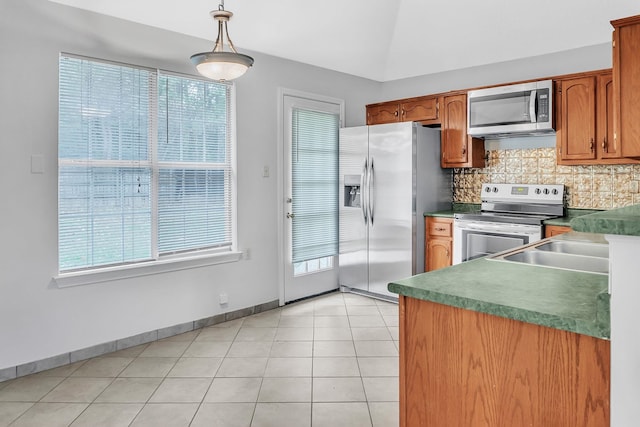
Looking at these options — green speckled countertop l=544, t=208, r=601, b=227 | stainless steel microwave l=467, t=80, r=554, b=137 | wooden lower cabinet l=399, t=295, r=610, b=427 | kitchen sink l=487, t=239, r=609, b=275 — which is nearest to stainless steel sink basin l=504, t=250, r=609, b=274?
kitchen sink l=487, t=239, r=609, b=275

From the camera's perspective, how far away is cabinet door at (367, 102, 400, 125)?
4984mm

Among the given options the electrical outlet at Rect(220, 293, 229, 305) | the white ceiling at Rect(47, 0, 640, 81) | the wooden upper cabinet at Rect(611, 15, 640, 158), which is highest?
the white ceiling at Rect(47, 0, 640, 81)

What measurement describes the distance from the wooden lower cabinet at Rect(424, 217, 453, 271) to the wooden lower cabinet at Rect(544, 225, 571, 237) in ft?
2.73

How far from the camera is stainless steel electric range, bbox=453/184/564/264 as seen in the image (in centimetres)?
385

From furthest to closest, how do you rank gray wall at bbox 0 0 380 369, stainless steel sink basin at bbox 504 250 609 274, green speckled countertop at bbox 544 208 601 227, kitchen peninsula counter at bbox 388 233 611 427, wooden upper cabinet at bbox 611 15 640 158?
green speckled countertop at bbox 544 208 601 227 < gray wall at bbox 0 0 380 369 < wooden upper cabinet at bbox 611 15 640 158 < stainless steel sink basin at bbox 504 250 609 274 < kitchen peninsula counter at bbox 388 233 611 427

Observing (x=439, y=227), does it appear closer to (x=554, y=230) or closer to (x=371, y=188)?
(x=371, y=188)

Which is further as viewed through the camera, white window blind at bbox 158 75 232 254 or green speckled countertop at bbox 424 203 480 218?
green speckled countertop at bbox 424 203 480 218

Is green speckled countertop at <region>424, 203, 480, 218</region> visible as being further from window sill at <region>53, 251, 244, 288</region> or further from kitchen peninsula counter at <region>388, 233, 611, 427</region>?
kitchen peninsula counter at <region>388, 233, 611, 427</region>

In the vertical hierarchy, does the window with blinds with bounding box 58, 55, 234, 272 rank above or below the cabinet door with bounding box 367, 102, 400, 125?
below

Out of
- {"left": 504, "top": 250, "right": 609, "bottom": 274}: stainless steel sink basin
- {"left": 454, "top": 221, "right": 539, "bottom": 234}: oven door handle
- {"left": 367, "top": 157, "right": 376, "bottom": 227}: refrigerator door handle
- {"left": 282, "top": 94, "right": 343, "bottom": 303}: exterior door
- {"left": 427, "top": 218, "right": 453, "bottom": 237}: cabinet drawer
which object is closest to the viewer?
{"left": 504, "top": 250, "right": 609, "bottom": 274}: stainless steel sink basin

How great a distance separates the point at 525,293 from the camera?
4.67 ft

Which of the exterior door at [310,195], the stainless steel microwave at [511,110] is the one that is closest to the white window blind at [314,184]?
the exterior door at [310,195]

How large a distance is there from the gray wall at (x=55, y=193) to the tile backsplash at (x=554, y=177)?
0.81 meters

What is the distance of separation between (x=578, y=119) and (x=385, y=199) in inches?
70.7
